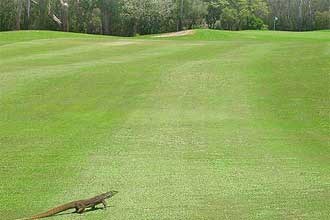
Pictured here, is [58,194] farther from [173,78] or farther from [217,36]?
[217,36]

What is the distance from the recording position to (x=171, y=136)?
35.0 ft

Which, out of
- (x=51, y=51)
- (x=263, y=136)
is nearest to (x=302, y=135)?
(x=263, y=136)

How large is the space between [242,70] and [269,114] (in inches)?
195

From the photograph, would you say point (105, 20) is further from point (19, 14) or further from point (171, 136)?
point (171, 136)

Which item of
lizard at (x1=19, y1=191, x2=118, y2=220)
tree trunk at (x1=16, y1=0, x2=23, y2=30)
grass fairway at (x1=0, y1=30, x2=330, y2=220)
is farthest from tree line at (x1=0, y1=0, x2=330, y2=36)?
lizard at (x1=19, y1=191, x2=118, y2=220)

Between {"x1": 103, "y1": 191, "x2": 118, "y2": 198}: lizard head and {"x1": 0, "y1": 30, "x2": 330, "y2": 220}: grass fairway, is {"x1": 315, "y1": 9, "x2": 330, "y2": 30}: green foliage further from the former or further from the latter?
{"x1": 103, "y1": 191, "x2": 118, "y2": 198}: lizard head

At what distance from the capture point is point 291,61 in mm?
18688

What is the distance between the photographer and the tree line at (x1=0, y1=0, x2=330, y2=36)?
2509 inches

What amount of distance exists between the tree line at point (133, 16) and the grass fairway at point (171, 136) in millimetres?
44239

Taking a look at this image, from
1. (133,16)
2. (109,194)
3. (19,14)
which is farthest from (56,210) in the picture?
(19,14)

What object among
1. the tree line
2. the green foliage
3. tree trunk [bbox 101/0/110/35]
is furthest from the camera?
the green foliage

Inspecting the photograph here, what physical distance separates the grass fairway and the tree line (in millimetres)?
44239

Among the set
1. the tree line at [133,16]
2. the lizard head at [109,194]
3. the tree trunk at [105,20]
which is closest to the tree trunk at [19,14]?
the tree line at [133,16]

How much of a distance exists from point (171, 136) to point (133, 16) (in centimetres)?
5410
